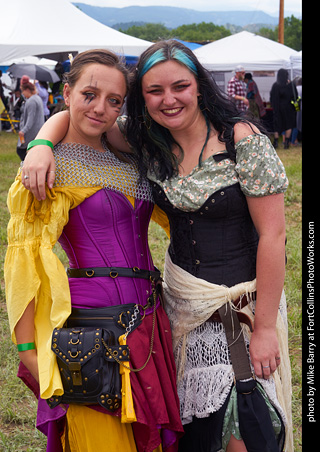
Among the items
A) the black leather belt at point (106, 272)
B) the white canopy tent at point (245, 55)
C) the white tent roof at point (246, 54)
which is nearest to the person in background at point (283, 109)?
the white canopy tent at point (245, 55)

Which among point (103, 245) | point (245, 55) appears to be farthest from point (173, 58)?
point (245, 55)

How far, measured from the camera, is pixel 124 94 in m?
1.97

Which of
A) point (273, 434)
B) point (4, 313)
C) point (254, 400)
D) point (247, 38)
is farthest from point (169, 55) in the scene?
point (247, 38)

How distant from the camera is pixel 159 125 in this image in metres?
2.07

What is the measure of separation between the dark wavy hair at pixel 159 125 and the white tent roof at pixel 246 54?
13.1 metres

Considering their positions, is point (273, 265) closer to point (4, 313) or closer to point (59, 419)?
point (59, 419)

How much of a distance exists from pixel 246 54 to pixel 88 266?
48.6 ft

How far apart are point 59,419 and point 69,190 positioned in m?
0.83

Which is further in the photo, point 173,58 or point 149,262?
point 149,262

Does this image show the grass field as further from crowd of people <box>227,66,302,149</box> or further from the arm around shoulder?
crowd of people <box>227,66,302,149</box>

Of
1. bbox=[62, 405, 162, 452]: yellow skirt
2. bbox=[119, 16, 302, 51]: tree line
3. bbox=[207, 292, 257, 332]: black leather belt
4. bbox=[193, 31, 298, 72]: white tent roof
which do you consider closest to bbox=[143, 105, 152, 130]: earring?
bbox=[207, 292, 257, 332]: black leather belt

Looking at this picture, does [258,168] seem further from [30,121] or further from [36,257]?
[30,121]

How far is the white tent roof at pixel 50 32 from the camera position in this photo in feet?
37.1

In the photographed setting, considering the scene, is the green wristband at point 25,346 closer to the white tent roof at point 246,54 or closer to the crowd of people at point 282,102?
the crowd of people at point 282,102
